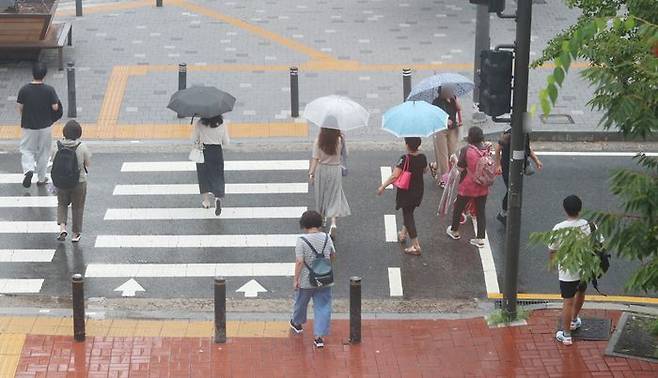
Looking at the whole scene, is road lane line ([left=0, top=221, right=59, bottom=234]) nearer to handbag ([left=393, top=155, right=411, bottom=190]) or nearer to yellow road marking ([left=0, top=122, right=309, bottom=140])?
yellow road marking ([left=0, top=122, right=309, bottom=140])

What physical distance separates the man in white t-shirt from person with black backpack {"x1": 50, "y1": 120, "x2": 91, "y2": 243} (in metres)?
5.90

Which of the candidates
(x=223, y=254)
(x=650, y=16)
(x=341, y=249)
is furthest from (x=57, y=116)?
(x=650, y=16)

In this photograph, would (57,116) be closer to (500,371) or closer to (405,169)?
(405,169)

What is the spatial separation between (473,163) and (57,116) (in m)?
5.84

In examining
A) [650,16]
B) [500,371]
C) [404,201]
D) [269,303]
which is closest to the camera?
[650,16]

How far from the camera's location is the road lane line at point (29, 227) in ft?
51.3

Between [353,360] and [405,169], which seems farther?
[405,169]

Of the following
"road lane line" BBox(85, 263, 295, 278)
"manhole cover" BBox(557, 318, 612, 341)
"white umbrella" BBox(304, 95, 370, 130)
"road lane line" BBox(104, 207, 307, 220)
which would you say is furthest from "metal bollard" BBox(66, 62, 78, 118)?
"manhole cover" BBox(557, 318, 612, 341)

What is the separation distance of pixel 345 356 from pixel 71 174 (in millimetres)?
4478

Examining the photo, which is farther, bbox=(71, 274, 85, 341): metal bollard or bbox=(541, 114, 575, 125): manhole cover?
bbox=(541, 114, 575, 125): manhole cover

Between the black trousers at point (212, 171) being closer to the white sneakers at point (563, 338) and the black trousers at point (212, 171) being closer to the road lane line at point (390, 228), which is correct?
the road lane line at point (390, 228)

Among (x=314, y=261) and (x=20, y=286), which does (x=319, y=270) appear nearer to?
(x=314, y=261)

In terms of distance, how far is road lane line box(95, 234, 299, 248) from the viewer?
15305 mm

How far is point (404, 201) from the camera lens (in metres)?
14.7
